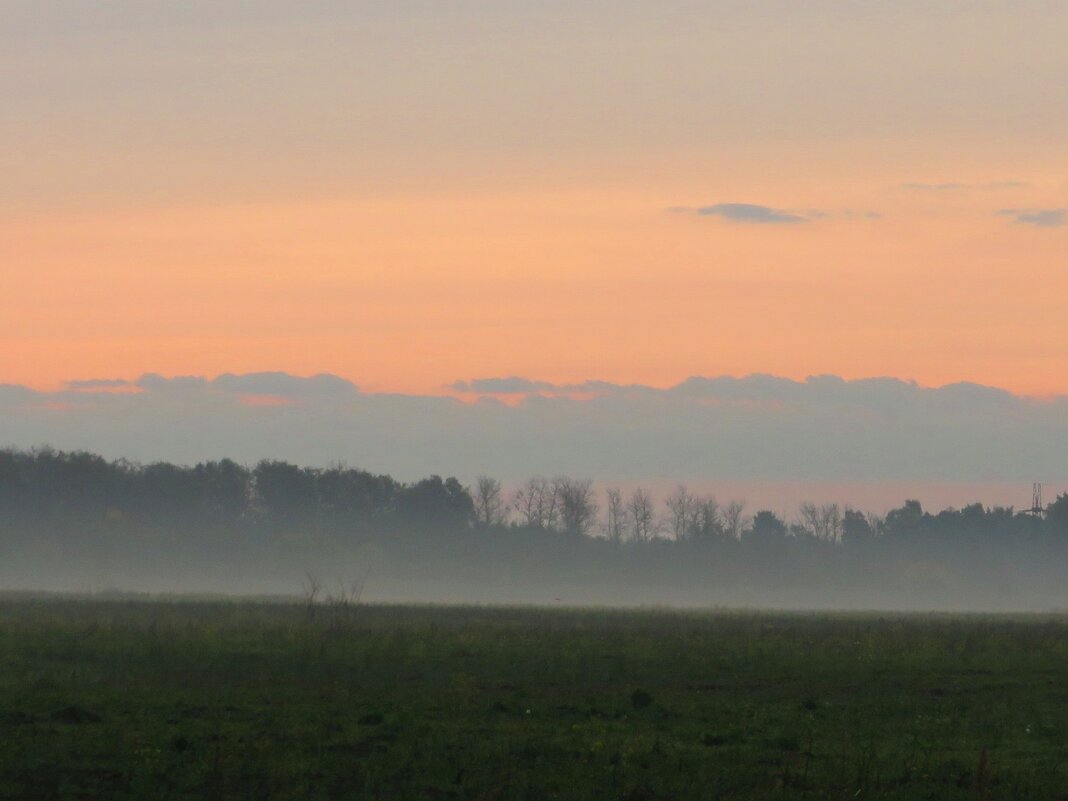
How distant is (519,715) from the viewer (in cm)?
2589

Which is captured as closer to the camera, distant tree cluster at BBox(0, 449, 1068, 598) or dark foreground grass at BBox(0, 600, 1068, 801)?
dark foreground grass at BBox(0, 600, 1068, 801)

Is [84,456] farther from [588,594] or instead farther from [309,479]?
[588,594]

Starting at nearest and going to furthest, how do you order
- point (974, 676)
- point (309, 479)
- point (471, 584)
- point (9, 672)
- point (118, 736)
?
1. point (118, 736)
2. point (9, 672)
3. point (974, 676)
4. point (471, 584)
5. point (309, 479)

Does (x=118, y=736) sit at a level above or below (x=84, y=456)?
below

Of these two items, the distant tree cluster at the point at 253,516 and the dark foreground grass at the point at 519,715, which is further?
the distant tree cluster at the point at 253,516

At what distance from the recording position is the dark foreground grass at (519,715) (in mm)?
19422

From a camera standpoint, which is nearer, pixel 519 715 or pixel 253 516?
pixel 519 715

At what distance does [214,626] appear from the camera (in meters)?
46.3

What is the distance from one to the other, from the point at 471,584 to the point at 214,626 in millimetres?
133613

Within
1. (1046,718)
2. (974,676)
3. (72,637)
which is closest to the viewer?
(1046,718)

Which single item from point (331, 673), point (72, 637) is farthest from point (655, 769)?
point (72, 637)

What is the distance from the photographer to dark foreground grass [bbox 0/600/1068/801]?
63.7ft

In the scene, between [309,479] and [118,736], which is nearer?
[118,736]

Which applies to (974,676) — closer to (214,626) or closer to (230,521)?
(214,626)
